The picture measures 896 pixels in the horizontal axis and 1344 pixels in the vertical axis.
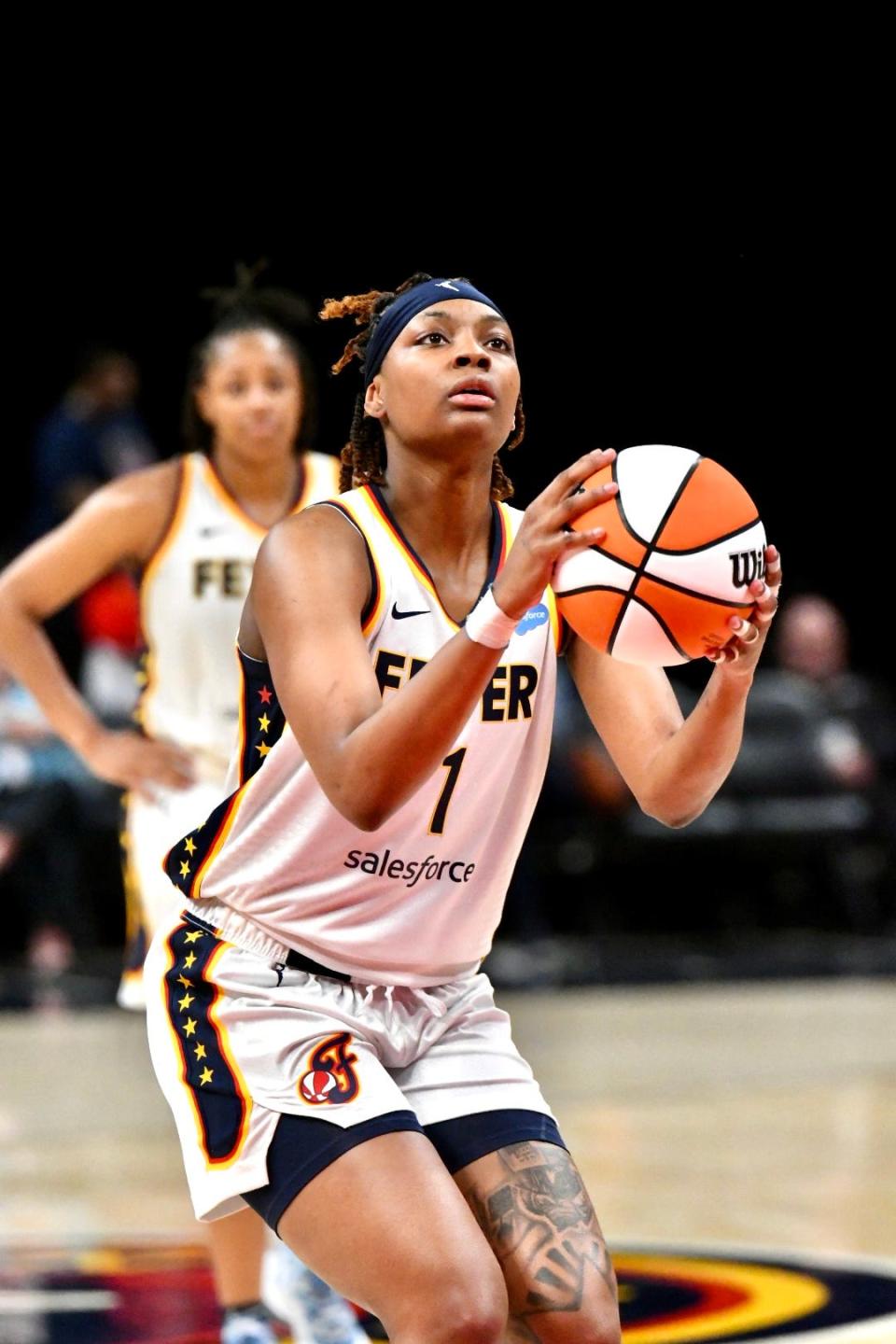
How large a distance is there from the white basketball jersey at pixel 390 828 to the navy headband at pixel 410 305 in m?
0.24

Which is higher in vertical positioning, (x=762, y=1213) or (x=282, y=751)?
(x=282, y=751)

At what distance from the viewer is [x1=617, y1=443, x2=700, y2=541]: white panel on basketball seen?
2.86m

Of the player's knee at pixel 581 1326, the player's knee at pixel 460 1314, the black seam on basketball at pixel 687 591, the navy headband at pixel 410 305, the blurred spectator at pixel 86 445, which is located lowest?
the player's knee at pixel 581 1326

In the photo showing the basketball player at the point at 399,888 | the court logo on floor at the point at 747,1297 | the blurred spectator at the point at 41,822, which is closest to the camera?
the basketball player at the point at 399,888

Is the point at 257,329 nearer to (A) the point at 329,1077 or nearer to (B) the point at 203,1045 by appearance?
(B) the point at 203,1045

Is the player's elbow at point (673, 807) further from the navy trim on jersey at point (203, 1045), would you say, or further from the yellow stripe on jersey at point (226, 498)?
the yellow stripe on jersey at point (226, 498)

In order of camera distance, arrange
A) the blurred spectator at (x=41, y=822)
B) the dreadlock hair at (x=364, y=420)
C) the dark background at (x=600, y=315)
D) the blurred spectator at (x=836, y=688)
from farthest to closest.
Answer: the blurred spectator at (x=836, y=688)
the blurred spectator at (x=41, y=822)
the dark background at (x=600, y=315)
the dreadlock hair at (x=364, y=420)

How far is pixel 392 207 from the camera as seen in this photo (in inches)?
446

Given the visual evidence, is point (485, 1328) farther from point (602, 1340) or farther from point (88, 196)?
A: point (88, 196)

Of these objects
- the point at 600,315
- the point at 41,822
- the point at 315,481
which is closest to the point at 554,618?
the point at 315,481


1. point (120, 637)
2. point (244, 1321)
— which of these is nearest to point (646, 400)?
point (120, 637)

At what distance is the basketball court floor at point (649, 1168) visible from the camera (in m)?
4.91

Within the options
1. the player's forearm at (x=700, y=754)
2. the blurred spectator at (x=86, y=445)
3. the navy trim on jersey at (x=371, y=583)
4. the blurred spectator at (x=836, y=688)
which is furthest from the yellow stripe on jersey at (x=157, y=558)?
the blurred spectator at (x=836, y=688)

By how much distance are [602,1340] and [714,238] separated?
9.28 meters
